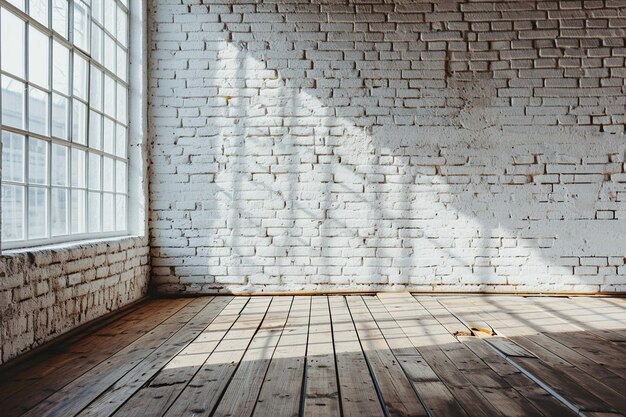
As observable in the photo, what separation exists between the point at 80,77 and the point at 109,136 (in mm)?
647

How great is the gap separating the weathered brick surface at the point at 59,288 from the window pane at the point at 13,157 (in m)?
0.41

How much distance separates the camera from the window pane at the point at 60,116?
3166 millimetres

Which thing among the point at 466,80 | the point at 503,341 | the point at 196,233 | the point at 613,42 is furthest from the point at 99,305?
the point at 613,42

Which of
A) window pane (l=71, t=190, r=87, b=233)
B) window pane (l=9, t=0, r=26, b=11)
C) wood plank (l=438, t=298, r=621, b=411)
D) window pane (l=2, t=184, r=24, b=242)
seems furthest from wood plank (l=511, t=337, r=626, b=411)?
window pane (l=9, t=0, r=26, b=11)

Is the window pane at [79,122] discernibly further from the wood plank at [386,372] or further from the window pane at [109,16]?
the wood plank at [386,372]

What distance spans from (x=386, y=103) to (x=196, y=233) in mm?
2015

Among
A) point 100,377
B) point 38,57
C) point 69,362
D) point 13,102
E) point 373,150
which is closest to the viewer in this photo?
point 100,377

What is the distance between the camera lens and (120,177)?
4.30 m

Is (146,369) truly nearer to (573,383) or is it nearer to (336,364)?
(336,364)

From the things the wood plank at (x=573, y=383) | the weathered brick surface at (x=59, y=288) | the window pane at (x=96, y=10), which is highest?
the window pane at (x=96, y=10)

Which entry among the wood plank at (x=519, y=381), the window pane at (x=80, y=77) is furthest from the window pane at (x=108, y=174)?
the wood plank at (x=519, y=381)

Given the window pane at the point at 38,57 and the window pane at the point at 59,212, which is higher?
the window pane at the point at 38,57

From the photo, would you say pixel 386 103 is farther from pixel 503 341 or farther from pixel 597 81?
pixel 503 341

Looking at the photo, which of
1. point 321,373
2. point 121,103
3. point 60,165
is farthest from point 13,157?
point 321,373
